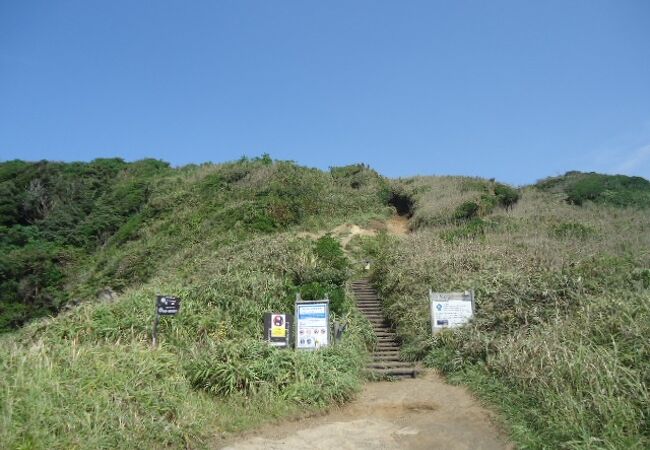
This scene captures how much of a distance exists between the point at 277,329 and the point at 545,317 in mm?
5799

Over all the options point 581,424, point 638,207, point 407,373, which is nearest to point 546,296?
point 407,373

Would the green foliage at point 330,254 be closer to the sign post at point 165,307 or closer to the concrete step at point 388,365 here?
the concrete step at point 388,365

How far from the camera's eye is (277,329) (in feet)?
38.4

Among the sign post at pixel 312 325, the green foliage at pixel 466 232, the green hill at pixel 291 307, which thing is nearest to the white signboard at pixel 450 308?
the green hill at pixel 291 307

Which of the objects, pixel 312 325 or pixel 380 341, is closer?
pixel 312 325

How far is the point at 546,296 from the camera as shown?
12.1 m

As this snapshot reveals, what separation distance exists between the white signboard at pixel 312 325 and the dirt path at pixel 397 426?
69.4 inches

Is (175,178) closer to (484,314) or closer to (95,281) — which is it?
(95,281)

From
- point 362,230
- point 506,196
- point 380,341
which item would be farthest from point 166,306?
point 506,196

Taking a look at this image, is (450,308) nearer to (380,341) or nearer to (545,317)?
(545,317)

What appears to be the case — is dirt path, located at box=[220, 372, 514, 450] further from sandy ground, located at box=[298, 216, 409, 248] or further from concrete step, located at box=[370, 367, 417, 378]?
sandy ground, located at box=[298, 216, 409, 248]

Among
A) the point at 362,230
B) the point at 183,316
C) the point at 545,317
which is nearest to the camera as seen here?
the point at 545,317

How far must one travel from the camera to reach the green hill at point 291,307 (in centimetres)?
732

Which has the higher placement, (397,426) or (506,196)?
(506,196)
